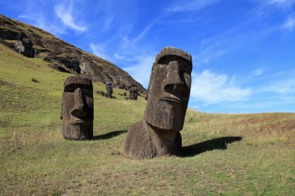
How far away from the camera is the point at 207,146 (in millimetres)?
13477

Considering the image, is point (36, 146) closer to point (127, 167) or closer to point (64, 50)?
point (127, 167)

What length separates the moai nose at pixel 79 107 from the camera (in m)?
17.8

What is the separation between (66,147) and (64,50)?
331 feet

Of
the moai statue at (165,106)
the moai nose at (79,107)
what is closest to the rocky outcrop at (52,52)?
the moai nose at (79,107)

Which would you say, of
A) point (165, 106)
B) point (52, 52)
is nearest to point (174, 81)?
point (165, 106)

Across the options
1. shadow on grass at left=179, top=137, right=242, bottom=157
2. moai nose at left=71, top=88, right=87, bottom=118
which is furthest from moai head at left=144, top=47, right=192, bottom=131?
moai nose at left=71, top=88, right=87, bottom=118

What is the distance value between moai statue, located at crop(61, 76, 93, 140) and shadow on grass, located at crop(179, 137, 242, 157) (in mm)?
6458

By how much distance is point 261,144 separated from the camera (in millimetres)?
12414

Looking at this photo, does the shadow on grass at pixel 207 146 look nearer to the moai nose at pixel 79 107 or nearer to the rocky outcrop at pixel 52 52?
the moai nose at pixel 79 107

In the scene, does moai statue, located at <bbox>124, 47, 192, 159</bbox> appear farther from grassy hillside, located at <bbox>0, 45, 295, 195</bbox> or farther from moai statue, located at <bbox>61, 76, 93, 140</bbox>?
moai statue, located at <bbox>61, 76, 93, 140</bbox>

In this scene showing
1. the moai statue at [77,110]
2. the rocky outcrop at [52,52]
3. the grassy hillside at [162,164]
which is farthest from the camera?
the rocky outcrop at [52,52]

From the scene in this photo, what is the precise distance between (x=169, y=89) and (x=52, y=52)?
89.0 meters

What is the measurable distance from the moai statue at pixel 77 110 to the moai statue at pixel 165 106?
20.3 feet

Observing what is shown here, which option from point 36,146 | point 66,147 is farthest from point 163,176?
point 36,146
